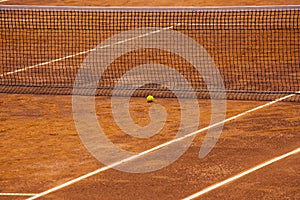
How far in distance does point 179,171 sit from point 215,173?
0.57 m

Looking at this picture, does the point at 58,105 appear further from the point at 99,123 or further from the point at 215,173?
the point at 215,173

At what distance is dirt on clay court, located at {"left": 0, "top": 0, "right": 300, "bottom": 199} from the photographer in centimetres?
1115

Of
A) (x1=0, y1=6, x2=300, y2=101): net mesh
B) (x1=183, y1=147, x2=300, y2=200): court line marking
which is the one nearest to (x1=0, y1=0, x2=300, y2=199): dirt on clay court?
(x1=183, y1=147, x2=300, y2=200): court line marking

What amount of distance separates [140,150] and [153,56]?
6704mm

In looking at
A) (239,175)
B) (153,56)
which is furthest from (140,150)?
(153,56)

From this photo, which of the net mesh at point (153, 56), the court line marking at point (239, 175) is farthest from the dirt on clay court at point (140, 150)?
the net mesh at point (153, 56)

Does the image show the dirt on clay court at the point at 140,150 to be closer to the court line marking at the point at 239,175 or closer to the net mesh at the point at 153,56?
the court line marking at the point at 239,175

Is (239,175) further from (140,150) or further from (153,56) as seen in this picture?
(153,56)

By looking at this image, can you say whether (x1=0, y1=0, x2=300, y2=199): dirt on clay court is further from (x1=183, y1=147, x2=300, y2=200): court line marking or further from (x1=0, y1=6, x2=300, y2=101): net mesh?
(x1=0, y1=6, x2=300, y2=101): net mesh

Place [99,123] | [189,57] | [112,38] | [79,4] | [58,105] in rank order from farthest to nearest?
[79,4] → [112,38] → [189,57] → [58,105] → [99,123]

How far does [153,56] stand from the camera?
1923 centimetres

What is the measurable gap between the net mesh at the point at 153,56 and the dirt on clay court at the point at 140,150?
3.46 ft

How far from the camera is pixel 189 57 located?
19062 millimetres

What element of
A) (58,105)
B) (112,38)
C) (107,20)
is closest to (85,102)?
(58,105)
